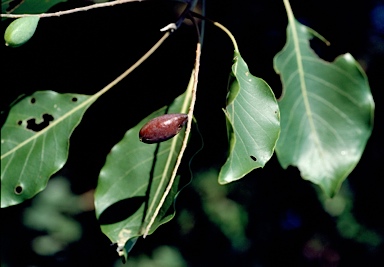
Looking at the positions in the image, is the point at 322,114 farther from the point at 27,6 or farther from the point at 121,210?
the point at 27,6

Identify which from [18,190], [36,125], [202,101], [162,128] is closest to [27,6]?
[36,125]

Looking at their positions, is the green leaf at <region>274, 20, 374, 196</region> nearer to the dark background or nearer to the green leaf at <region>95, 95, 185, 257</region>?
the dark background

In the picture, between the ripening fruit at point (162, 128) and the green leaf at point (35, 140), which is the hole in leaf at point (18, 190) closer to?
the green leaf at point (35, 140)

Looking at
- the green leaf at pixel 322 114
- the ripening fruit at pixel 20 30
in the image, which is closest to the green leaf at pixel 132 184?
the green leaf at pixel 322 114

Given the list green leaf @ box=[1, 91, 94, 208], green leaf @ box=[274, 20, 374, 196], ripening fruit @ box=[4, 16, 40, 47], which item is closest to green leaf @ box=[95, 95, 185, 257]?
green leaf @ box=[1, 91, 94, 208]

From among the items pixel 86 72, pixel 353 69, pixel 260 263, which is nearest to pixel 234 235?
pixel 260 263

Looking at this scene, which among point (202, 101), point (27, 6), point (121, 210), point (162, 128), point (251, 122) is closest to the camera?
point (162, 128)

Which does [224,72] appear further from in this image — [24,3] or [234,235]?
[234,235]
